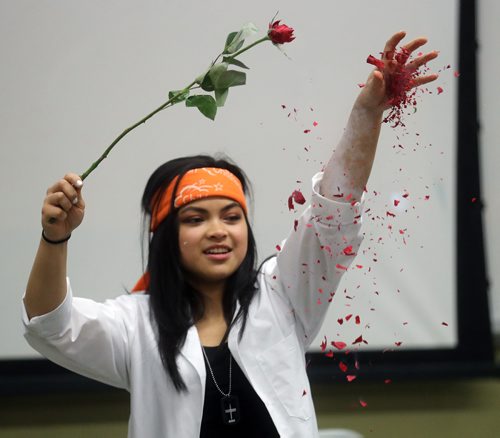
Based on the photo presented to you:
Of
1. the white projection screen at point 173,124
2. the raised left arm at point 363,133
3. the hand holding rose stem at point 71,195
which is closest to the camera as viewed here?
the hand holding rose stem at point 71,195

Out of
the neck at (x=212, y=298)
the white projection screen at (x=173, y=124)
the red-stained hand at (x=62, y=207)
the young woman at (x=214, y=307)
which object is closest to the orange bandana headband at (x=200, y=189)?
the young woman at (x=214, y=307)

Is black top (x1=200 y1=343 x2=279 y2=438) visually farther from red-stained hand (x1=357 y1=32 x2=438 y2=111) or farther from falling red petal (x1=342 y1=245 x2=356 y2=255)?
red-stained hand (x1=357 y1=32 x2=438 y2=111)

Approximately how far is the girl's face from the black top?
0.15 metres

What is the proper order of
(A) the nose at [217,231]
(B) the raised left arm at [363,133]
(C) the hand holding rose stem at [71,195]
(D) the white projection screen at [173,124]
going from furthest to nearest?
1. (D) the white projection screen at [173,124]
2. (A) the nose at [217,231]
3. (B) the raised left arm at [363,133]
4. (C) the hand holding rose stem at [71,195]

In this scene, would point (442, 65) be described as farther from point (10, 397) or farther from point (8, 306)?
point (10, 397)

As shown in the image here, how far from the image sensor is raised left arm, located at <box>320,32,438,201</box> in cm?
117

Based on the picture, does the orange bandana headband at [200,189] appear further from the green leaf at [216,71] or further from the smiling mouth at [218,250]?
the green leaf at [216,71]

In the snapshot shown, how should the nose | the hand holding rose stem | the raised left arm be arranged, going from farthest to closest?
1. the nose
2. the raised left arm
3. the hand holding rose stem

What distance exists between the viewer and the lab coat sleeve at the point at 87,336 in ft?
4.03

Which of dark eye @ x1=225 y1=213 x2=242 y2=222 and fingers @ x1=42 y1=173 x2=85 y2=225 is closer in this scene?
fingers @ x1=42 y1=173 x2=85 y2=225

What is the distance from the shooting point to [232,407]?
127 centimetres

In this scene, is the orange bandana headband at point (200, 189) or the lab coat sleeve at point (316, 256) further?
the orange bandana headband at point (200, 189)

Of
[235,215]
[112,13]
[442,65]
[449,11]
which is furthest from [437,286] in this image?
[112,13]

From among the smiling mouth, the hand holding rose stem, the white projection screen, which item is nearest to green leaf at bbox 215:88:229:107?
the hand holding rose stem
